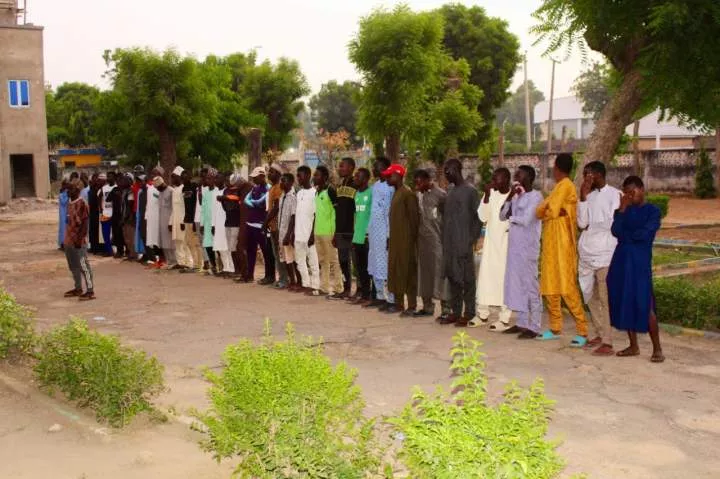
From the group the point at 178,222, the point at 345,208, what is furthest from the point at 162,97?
the point at 345,208

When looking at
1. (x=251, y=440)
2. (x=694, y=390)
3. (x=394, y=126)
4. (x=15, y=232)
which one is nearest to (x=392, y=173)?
(x=694, y=390)

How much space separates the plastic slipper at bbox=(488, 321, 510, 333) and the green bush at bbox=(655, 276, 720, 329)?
5.59 feet

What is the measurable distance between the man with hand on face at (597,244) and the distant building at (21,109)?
35.9 m

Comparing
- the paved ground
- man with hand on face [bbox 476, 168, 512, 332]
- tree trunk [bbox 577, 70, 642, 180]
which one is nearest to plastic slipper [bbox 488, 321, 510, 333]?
man with hand on face [bbox 476, 168, 512, 332]

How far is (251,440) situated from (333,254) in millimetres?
7707

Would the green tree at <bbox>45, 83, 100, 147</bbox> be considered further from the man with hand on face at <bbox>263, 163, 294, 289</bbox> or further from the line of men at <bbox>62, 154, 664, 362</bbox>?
the man with hand on face at <bbox>263, 163, 294, 289</bbox>

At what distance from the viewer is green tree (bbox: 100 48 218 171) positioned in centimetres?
3281

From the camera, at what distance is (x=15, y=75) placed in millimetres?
40219

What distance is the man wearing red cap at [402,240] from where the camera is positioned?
407 inches

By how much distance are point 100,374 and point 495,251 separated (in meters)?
4.76

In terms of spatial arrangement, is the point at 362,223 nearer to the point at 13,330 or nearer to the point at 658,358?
the point at 658,358

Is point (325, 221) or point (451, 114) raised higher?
point (451, 114)

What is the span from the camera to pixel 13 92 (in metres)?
40.3

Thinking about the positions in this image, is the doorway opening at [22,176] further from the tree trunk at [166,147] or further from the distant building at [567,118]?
the distant building at [567,118]
